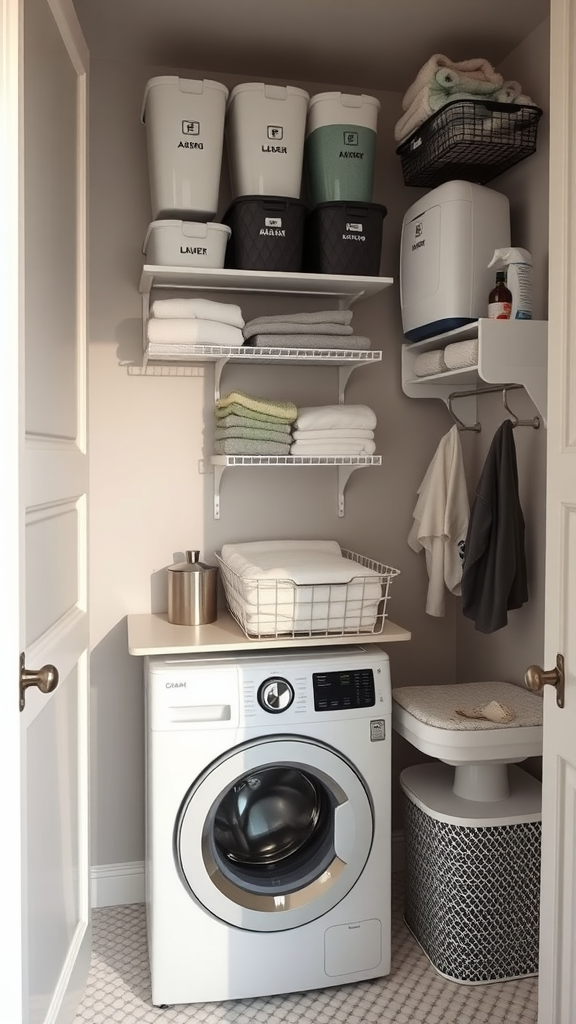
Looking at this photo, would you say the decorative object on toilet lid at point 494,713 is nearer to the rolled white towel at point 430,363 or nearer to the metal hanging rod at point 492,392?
the metal hanging rod at point 492,392

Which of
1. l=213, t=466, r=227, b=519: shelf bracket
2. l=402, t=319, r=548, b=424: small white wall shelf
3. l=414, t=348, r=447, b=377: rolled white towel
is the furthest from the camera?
l=213, t=466, r=227, b=519: shelf bracket

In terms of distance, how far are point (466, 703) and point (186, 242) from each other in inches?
57.9

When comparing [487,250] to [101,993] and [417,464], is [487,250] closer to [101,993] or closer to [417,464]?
[417,464]

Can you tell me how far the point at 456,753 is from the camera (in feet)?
7.06

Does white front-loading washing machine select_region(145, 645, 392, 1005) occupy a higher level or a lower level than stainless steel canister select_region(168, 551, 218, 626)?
lower

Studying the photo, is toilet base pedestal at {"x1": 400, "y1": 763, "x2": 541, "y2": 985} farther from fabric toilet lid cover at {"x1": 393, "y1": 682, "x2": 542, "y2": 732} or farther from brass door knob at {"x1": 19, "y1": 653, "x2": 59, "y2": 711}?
brass door knob at {"x1": 19, "y1": 653, "x2": 59, "y2": 711}

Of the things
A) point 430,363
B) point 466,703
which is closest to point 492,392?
point 430,363

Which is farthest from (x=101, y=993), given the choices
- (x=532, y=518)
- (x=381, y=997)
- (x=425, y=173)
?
(x=425, y=173)

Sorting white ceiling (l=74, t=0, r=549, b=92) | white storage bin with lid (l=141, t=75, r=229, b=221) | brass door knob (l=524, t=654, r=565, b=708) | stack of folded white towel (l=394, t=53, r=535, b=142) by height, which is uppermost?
white ceiling (l=74, t=0, r=549, b=92)

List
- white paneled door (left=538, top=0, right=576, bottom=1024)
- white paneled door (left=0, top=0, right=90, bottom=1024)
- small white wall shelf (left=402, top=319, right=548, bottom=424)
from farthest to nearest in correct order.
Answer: small white wall shelf (left=402, top=319, right=548, bottom=424), white paneled door (left=538, top=0, right=576, bottom=1024), white paneled door (left=0, top=0, right=90, bottom=1024)

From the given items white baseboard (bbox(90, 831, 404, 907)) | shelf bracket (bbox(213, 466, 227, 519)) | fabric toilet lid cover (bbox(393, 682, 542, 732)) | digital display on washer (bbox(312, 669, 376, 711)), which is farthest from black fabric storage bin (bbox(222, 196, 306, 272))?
white baseboard (bbox(90, 831, 404, 907))

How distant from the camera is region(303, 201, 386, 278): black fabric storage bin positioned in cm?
236

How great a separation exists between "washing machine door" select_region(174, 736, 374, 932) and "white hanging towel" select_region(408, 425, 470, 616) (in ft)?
2.34

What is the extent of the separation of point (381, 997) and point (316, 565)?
1129 millimetres
